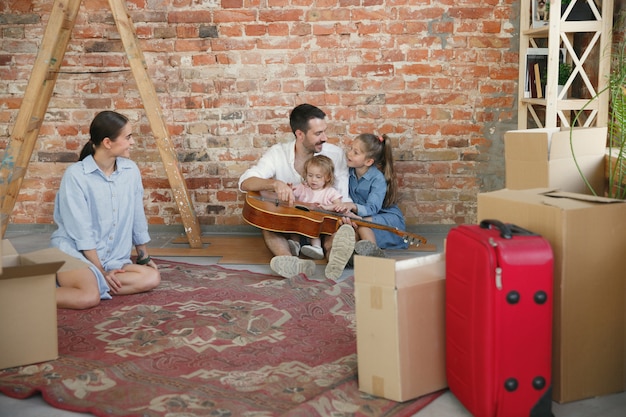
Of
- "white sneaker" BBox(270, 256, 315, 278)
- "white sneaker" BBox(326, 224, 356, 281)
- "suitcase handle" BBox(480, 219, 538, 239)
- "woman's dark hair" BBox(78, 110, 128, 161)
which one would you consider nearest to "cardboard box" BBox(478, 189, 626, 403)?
"suitcase handle" BBox(480, 219, 538, 239)

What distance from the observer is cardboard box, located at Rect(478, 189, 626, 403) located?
2387 millimetres

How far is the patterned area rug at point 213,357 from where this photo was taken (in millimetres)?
2457

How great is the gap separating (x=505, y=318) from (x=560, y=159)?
1088 millimetres

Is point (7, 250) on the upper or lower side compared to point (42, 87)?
lower

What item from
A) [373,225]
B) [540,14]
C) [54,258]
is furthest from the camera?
[540,14]

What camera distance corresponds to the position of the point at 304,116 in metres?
4.57

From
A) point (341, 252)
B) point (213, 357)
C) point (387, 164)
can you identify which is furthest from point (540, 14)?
point (213, 357)

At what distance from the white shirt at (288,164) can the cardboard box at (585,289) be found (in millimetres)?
2191

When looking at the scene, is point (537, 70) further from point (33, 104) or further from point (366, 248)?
point (33, 104)

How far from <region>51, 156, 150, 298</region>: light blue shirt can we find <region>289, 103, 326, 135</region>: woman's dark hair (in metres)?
1.18

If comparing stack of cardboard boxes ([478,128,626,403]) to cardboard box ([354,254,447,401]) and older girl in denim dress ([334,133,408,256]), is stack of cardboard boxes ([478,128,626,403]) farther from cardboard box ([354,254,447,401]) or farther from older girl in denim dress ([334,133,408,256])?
older girl in denim dress ([334,133,408,256])

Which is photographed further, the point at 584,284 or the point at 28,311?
the point at 28,311

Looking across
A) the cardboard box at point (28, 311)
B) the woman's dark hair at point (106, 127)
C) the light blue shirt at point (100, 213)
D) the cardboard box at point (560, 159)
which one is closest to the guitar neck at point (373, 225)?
the light blue shirt at point (100, 213)

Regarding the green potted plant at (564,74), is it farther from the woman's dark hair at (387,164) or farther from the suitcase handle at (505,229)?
the suitcase handle at (505,229)
